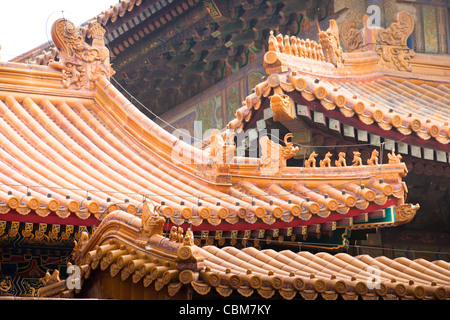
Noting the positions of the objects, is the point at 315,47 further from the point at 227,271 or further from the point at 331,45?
the point at 227,271

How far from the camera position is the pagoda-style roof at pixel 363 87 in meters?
12.6

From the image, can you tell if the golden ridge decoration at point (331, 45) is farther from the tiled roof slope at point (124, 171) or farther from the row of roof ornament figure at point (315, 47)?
the tiled roof slope at point (124, 171)

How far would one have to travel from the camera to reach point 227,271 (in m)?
7.88

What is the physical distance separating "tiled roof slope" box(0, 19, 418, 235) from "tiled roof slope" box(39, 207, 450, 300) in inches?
61.2

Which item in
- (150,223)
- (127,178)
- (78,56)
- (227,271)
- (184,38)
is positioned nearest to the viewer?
(227,271)

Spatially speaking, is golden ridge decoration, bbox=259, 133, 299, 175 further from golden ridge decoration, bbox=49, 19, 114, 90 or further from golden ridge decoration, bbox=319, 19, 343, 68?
golden ridge decoration, bbox=319, 19, 343, 68

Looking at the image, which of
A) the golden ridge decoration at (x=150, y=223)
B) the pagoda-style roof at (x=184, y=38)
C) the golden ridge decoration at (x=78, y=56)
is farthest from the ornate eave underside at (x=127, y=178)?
the pagoda-style roof at (x=184, y=38)

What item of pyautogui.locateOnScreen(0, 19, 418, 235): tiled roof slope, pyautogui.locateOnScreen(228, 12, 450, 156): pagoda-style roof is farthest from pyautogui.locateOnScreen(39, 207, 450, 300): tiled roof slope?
pyautogui.locateOnScreen(228, 12, 450, 156): pagoda-style roof

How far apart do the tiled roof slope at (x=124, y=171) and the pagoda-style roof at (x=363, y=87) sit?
72 centimetres

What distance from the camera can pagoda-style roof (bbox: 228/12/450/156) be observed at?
12570mm

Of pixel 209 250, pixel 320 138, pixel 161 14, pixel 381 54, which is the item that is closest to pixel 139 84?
pixel 161 14

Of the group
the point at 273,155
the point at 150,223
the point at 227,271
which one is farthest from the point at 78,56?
the point at 227,271

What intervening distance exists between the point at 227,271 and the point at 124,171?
451 centimetres
